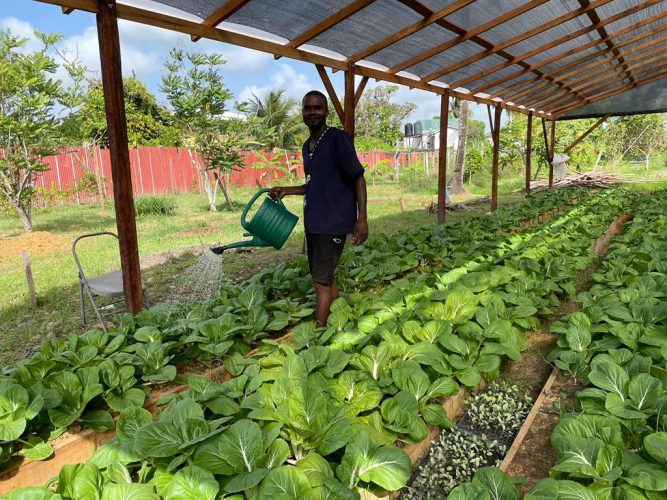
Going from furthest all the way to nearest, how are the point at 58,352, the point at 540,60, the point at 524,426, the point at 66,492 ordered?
1. the point at 540,60
2. the point at 58,352
3. the point at 524,426
4. the point at 66,492

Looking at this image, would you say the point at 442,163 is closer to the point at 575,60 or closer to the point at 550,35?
the point at 550,35

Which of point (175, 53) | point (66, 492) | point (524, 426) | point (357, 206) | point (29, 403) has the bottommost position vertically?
point (524, 426)

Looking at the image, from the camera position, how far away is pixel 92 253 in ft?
25.6

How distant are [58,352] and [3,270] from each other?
5.43m

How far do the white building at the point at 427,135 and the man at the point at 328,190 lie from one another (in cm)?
1869

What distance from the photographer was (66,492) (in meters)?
1.69

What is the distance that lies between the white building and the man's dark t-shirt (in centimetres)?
1870

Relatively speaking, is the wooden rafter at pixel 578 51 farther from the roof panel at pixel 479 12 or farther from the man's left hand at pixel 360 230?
the man's left hand at pixel 360 230

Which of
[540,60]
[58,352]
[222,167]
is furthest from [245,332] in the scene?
[222,167]

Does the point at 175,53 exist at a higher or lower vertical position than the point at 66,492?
higher

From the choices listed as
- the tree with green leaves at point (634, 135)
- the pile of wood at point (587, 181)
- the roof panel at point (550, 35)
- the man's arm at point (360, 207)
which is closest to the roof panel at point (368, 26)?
the man's arm at point (360, 207)

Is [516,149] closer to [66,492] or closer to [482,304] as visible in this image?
[482,304]

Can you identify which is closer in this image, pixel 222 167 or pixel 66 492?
pixel 66 492

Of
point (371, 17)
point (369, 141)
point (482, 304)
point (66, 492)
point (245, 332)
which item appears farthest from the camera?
point (369, 141)
